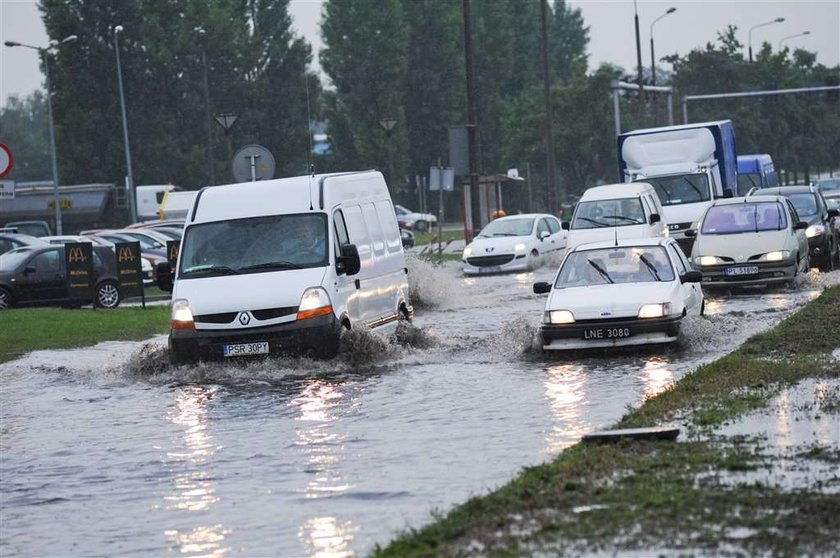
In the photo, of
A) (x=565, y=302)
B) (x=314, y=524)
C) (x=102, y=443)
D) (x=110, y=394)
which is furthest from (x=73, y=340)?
(x=314, y=524)

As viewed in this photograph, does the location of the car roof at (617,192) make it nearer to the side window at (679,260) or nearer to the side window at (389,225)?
the side window at (389,225)

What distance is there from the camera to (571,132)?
A: 91625 mm

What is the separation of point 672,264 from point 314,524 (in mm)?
10616

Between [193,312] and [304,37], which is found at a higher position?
[304,37]

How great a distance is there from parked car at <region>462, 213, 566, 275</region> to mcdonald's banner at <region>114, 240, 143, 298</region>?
10.5m

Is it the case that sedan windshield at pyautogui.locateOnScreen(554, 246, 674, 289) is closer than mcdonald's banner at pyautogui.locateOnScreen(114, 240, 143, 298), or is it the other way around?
sedan windshield at pyautogui.locateOnScreen(554, 246, 674, 289)

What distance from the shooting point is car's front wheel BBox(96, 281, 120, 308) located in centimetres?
3378

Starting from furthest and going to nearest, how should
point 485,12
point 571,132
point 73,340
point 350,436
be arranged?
1. point 485,12
2. point 571,132
3. point 73,340
4. point 350,436

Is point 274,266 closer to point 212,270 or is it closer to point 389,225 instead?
point 212,270

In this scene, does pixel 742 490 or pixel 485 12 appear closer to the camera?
pixel 742 490

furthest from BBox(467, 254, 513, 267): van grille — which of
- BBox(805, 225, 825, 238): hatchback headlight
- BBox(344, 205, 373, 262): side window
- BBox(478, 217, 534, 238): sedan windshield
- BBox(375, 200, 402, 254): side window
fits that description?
BBox(344, 205, 373, 262): side window

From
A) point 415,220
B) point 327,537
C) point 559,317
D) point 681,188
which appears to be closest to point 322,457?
point 327,537

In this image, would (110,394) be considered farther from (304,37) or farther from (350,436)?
(304,37)

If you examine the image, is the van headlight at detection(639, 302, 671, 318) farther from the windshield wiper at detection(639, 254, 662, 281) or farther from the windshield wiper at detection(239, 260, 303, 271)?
the windshield wiper at detection(239, 260, 303, 271)
